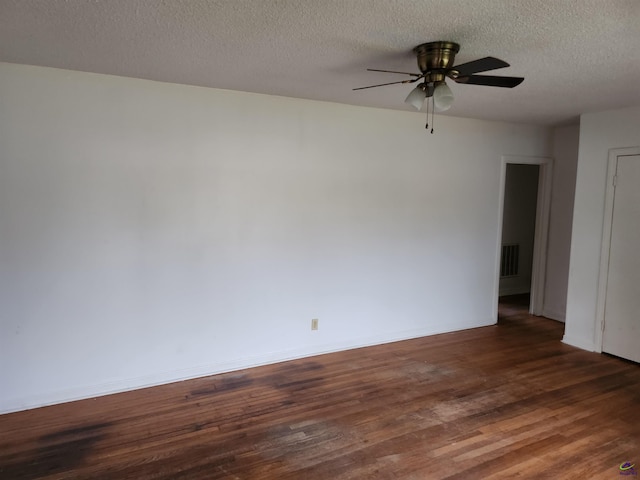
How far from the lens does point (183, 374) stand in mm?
3443

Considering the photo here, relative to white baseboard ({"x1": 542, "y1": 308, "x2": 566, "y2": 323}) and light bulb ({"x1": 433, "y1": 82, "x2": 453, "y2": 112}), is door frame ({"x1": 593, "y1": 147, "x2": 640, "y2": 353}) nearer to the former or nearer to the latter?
white baseboard ({"x1": 542, "y1": 308, "x2": 566, "y2": 323})

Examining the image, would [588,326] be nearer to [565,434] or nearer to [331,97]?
[565,434]

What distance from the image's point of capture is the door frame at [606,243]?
12.9 ft

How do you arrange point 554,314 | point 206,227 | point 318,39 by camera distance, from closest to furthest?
1. point 318,39
2. point 206,227
3. point 554,314

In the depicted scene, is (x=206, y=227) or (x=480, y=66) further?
(x=206, y=227)

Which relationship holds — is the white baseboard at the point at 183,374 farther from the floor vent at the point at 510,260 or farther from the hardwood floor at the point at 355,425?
the floor vent at the point at 510,260

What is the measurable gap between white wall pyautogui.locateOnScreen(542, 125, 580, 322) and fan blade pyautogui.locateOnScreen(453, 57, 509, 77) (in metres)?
3.45

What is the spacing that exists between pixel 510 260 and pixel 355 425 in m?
4.62

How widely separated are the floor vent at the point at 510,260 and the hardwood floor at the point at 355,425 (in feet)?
A: 8.55

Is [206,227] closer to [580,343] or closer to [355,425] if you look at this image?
[355,425]

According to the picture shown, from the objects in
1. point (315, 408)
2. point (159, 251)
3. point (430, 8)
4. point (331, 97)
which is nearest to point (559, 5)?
point (430, 8)

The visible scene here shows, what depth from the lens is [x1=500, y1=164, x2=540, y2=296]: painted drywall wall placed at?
6.35 m

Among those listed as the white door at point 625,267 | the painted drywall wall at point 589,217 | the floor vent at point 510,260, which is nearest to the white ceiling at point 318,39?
the painted drywall wall at point 589,217

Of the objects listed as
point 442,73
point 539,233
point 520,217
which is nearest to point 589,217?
point 539,233
